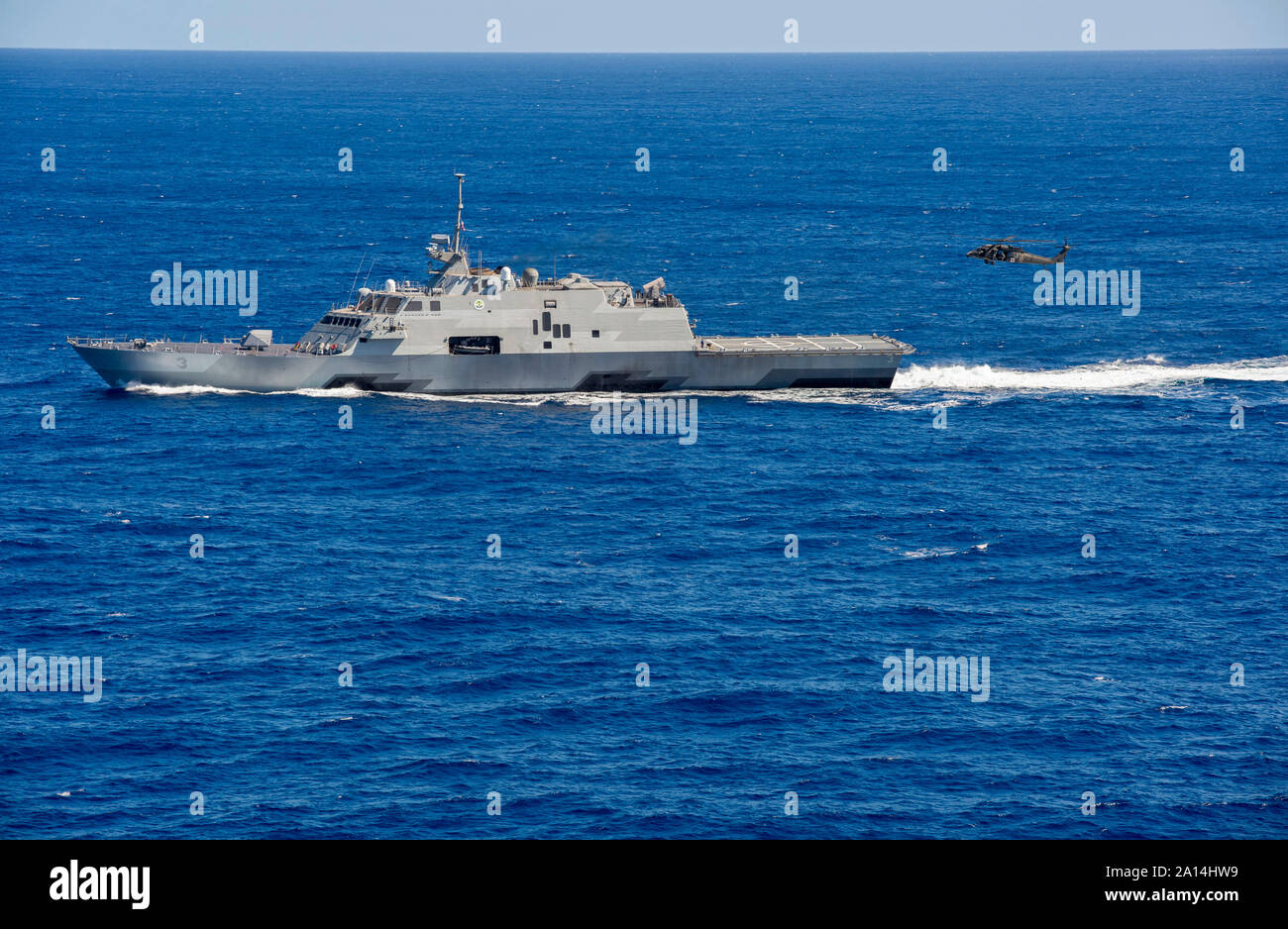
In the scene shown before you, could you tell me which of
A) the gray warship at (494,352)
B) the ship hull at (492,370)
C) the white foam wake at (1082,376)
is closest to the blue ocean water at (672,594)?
the white foam wake at (1082,376)

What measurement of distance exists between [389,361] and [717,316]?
3435 centimetres

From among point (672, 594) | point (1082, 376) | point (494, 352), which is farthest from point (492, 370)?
point (1082, 376)

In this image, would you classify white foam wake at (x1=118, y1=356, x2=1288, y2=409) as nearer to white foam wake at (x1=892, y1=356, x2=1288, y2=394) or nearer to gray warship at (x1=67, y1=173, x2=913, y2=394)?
white foam wake at (x1=892, y1=356, x2=1288, y2=394)

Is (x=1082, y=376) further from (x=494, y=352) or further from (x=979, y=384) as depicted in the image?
(x=494, y=352)

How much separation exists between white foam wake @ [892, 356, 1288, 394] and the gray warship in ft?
13.9

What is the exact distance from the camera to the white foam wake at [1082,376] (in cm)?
11419

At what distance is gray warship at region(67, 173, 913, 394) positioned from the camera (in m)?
109

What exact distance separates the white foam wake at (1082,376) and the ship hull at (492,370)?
4.29 metres

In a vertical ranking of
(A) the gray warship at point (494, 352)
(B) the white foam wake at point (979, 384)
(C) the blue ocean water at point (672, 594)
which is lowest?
(C) the blue ocean water at point (672, 594)

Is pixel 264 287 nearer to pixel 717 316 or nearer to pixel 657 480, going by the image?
pixel 717 316

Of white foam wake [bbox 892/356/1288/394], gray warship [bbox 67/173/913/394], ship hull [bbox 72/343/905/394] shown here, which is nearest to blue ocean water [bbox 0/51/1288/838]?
white foam wake [bbox 892/356/1288/394]

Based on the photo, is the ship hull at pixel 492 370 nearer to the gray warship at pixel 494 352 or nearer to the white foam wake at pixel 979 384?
the gray warship at pixel 494 352

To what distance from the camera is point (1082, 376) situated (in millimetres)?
116250

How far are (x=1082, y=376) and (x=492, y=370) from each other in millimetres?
42083
